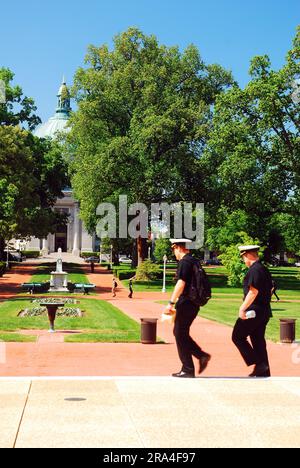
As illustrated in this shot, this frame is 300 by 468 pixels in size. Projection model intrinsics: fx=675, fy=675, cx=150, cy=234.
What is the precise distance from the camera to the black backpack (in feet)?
33.6

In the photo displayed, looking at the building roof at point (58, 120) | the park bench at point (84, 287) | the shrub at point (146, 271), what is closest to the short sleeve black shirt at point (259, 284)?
the park bench at point (84, 287)

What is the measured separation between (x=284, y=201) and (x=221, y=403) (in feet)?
156

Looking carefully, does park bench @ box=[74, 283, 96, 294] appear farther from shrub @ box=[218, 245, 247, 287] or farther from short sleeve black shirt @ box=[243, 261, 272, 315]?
short sleeve black shirt @ box=[243, 261, 272, 315]

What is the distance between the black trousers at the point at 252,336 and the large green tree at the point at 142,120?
41642mm

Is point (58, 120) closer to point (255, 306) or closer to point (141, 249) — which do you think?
point (141, 249)

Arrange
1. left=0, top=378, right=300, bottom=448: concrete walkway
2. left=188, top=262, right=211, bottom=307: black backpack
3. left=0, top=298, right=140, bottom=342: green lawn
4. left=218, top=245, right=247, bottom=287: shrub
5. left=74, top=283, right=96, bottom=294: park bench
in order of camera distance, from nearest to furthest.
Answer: left=0, top=378, right=300, bottom=448: concrete walkway, left=188, top=262, right=211, bottom=307: black backpack, left=0, top=298, right=140, bottom=342: green lawn, left=218, top=245, right=247, bottom=287: shrub, left=74, top=283, right=96, bottom=294: park bench

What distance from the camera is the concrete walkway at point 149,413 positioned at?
677 centimetres

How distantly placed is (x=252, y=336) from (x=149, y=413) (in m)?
3.10

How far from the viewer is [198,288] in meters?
10.2

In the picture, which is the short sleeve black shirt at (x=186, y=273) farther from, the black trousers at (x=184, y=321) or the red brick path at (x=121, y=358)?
the red brick path at (x=121, y=358)

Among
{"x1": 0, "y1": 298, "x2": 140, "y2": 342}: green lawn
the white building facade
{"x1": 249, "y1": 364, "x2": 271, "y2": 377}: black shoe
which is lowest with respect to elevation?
{"x1": 0, "y1": 298, "x2": 140, "y2": 342}: green lawn

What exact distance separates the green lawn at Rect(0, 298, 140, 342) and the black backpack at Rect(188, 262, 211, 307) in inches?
331

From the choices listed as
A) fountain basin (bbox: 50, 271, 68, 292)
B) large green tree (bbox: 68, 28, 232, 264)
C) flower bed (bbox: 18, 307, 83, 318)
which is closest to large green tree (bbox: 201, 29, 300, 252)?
large green tree (bbox: 68, 28, 232, 264)
